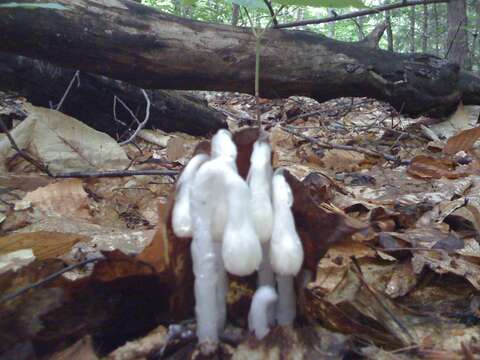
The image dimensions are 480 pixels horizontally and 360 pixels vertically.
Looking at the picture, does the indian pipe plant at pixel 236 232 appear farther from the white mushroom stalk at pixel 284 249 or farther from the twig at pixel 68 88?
the twig at pixel 68 88

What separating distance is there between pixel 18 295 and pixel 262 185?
0.53m

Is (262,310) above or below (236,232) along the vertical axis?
below

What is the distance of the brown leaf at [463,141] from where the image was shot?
3.20 metres

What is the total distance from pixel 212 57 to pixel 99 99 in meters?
0.84

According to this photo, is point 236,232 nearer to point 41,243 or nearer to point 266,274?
point 266,274

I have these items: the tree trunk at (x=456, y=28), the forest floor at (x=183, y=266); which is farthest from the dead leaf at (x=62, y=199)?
the tree trunk at (x=456, y=28)

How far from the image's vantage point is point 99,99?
347 cm

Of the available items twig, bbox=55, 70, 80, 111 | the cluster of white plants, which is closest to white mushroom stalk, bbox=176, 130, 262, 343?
the cluster of white plants

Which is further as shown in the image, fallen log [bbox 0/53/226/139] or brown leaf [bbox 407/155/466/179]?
fallen log [bbox 0/53/226/139]

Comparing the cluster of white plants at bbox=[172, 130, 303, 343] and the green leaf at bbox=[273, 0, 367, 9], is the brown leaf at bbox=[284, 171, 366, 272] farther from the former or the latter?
the green leaf at bbox=[273, 0, 367, 9]

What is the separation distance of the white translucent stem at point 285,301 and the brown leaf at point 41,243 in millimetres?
639

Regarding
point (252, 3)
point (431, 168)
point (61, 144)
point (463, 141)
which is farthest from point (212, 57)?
point (252, 3)

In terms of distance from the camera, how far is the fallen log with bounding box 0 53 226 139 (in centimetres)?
329

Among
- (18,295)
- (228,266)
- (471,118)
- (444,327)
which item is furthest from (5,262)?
(471,118)
